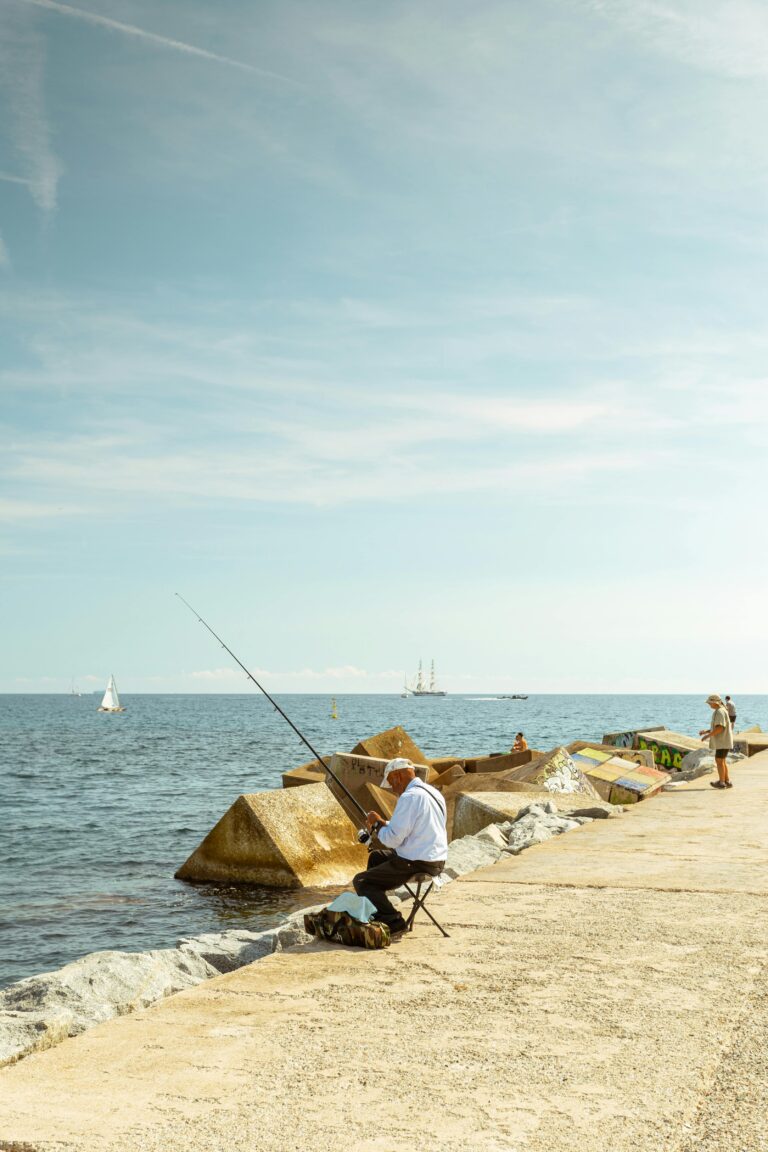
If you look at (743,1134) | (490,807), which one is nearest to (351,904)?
(743,1134)

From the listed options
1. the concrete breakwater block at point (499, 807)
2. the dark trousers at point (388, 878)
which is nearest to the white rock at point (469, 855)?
the concrete breakwater block at point (499, 807)

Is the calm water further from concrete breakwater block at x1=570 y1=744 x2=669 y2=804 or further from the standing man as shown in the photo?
the standing man

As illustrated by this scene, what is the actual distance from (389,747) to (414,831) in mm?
10403

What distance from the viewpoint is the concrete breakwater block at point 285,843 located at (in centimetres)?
1085

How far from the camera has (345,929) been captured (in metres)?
5.88

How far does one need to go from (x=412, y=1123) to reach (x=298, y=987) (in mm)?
1691

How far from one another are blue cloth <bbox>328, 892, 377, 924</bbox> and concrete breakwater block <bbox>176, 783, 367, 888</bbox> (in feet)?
15.8

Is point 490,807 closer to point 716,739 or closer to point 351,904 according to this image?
point 716,739

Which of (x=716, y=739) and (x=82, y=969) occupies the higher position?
(x=716, y=739)

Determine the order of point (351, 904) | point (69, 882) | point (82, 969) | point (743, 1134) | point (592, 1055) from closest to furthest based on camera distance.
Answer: point (743, 1134), point (592, 1055), point (82, 969), point (351, 904), point (69, 882)

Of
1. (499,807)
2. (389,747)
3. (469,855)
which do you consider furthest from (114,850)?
(469,855)

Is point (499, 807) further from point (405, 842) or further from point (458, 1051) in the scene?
point (458, 1051)

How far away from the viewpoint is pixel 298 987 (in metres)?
5.04

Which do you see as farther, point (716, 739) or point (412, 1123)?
point (716, 739)
